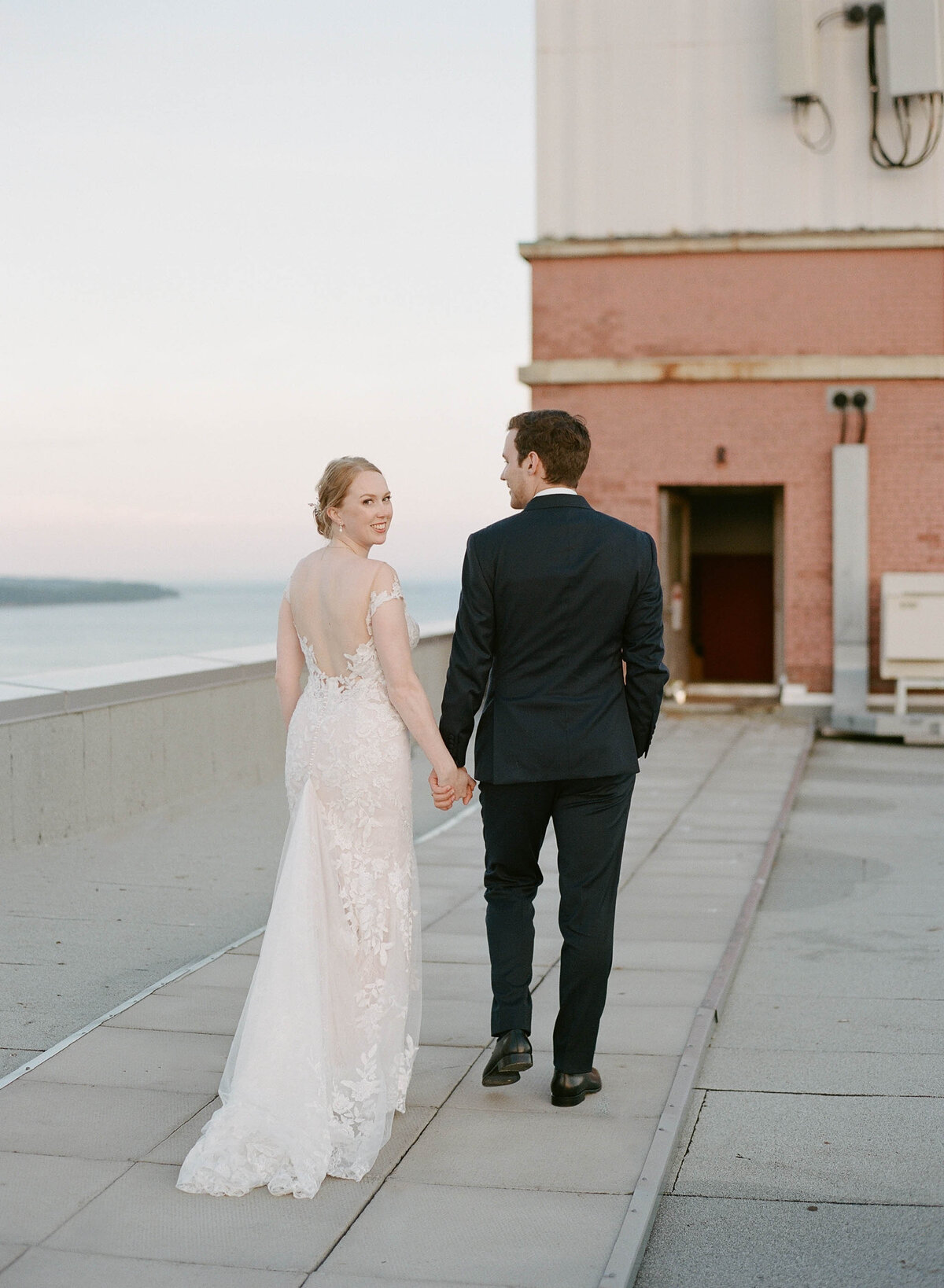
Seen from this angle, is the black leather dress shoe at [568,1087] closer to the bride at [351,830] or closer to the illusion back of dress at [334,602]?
the bride at [351,830]

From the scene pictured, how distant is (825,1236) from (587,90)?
14.0 metres

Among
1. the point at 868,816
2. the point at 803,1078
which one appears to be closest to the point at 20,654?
the point at 868,816

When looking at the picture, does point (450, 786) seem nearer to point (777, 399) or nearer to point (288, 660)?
point (288, 660)

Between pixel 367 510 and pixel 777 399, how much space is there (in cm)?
1206

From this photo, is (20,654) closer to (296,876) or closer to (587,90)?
(587,90)

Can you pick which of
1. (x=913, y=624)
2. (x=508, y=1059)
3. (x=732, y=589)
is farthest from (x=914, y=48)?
(x=508, y=1059)

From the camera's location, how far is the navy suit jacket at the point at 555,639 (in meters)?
3.82

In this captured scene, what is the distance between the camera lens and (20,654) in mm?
49125

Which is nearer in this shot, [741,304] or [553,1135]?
[553,1135]

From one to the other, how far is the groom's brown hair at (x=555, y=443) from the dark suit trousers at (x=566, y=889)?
82 centimetres

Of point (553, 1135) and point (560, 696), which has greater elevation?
point (560, 696)

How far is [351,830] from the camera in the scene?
3.79 meters

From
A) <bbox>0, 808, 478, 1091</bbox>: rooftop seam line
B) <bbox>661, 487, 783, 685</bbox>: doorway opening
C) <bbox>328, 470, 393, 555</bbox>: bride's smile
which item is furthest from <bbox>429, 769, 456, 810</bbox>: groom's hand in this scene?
<bbox>661, 487, 783, 685</bbox>: doorway opening

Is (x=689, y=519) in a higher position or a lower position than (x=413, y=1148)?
higher
